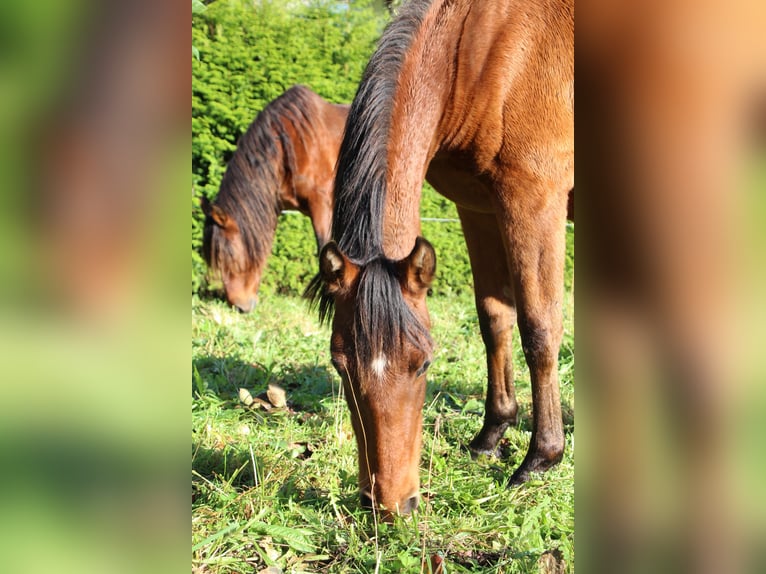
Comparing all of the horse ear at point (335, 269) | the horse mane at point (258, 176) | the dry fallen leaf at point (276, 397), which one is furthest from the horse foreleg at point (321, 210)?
the horse ear at point (335, 269)

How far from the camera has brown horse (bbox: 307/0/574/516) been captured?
208 cm

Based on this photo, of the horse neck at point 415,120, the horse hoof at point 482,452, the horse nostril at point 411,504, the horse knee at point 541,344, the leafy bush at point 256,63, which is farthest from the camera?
the leafy bush at point 256,63

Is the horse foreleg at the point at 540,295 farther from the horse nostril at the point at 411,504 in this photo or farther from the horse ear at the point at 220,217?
the horse ear at the point at 220,217

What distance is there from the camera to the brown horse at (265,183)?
20.7ft

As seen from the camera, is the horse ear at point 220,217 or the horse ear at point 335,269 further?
the horse ear at point 220,217

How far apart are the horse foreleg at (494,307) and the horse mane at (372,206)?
112 centimetres

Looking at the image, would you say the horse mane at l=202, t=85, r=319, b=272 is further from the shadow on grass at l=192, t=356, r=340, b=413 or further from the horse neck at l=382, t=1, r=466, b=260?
the horse neck at l=382, t=1, r=466, b=260

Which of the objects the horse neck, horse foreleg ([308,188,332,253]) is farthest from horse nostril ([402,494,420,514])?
horse foreleg ([308,188,332,253])

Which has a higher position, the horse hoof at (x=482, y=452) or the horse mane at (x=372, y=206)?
the horse mane at (x=372, y=206)

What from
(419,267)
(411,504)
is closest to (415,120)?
(419,267)
